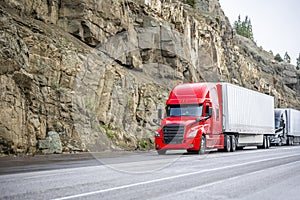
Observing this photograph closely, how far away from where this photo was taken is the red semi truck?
73.6ft

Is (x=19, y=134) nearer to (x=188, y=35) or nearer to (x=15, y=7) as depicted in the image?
(x=15, y=7)

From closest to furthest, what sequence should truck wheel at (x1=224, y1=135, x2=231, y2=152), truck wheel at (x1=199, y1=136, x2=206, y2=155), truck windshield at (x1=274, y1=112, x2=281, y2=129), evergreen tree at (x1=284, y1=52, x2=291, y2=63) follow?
truck wheel at (x1=199, y1=136, x2=206, y2=155)
truck wheel at (x1=224, y1=135, x2=231, y2=152)
truck windshield at (x1=274, y1=112, x2=281, y2=129)
evergreen tree at (x1=284, y1=52, x2=291, y2=63)

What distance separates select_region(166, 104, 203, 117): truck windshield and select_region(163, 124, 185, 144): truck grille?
1300 mm

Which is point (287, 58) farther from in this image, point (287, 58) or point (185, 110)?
point (185, 110)

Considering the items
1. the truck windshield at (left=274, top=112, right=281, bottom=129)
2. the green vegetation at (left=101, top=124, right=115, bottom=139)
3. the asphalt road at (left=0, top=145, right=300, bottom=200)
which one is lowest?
the asphalt road at (left=0, top=145, right=300, bottom=200)

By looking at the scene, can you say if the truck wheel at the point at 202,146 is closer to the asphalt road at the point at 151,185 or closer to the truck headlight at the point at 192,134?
the truck headlight at the point at 192,134

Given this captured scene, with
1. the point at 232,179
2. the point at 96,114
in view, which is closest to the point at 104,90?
the point at 96,114

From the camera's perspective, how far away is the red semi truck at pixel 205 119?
22.4 metres

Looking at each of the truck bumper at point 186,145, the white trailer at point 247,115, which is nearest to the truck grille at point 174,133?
the truck bumper at point 186,145

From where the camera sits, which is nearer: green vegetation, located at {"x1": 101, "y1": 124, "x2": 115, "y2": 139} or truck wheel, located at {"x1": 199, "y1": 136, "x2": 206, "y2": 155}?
truck wheel, located at {"x1": 199, "y1": 136, "x2": 206, "y2": 155}

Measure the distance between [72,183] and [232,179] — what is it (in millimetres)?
3870

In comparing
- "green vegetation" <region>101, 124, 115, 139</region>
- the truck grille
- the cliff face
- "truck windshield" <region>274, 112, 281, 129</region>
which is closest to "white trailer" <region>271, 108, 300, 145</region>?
"truck windshield" <region>274, 112, 281, 129</region>

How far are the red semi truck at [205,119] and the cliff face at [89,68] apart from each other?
4.96m

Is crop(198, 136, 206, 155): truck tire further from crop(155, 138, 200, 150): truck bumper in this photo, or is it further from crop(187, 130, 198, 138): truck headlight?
crop(187, 130, 198, 138): truck headlight
